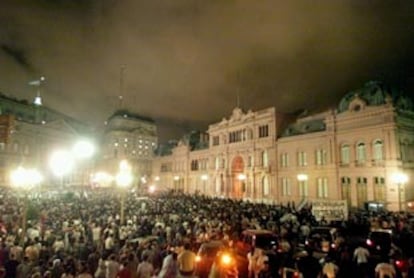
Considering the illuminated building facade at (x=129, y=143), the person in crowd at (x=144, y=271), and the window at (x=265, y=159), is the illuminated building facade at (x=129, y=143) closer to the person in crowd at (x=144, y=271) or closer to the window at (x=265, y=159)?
the window at (x=265, y=159)

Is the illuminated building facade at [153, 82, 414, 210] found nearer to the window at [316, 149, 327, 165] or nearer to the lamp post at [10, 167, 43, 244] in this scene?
the window at [316, 149, 327, 165]

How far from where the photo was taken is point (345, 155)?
41344 mm

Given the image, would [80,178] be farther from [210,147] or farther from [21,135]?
[210,147]

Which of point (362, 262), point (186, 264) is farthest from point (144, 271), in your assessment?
point (362, 262)

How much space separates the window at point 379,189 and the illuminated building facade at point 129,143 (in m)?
78.7

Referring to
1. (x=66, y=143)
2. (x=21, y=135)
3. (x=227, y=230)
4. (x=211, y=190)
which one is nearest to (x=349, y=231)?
(x=227, y=230)

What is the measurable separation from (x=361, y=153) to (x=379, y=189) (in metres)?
4.49

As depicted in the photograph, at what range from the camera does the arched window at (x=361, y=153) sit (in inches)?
1527

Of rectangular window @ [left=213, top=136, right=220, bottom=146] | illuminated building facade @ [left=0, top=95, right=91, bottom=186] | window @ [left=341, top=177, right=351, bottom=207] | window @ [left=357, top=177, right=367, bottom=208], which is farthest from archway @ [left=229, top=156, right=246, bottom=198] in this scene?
illuminated building facade @ [left=0, top=95, right=91, bottom=186]

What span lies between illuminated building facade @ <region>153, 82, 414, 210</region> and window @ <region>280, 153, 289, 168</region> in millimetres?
143

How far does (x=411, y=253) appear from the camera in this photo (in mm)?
16344

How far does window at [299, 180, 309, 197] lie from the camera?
152 ft

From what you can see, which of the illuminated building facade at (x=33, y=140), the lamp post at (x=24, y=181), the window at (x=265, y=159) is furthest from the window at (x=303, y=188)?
the illuminated building facade at (x=33, y=140)

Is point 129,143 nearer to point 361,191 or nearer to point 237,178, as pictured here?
point 237,178
